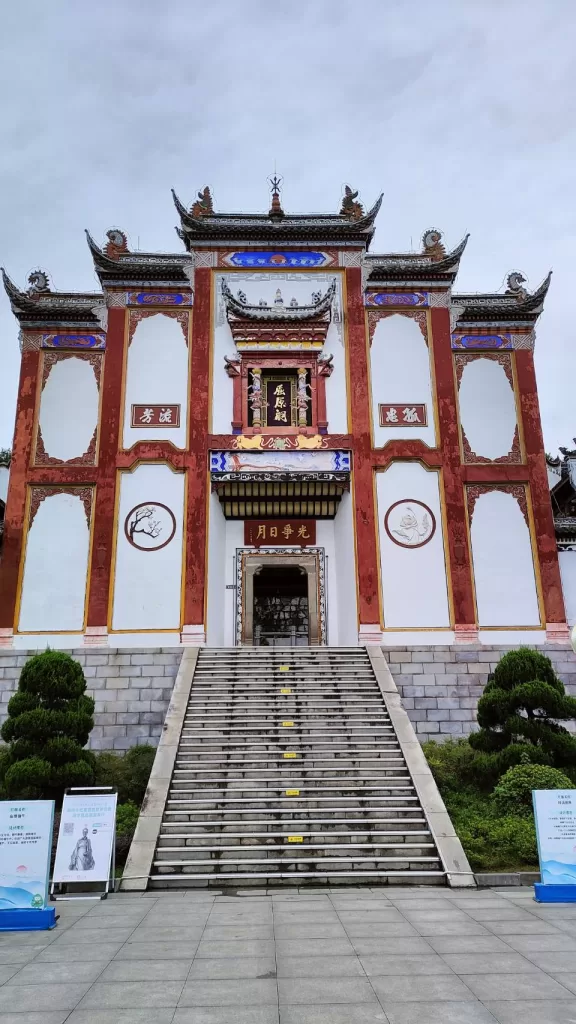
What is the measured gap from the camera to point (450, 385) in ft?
56.6

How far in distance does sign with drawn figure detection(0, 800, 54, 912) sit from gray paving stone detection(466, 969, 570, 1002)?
13.1ft

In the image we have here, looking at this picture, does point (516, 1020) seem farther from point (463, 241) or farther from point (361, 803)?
point (463, 241)

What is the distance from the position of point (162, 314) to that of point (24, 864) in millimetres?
13924

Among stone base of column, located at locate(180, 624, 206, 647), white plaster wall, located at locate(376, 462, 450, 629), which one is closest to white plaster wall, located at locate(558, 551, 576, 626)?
white plaster wall, located at locate(376, 462, 450, 629)

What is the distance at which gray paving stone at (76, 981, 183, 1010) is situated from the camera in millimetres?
4504

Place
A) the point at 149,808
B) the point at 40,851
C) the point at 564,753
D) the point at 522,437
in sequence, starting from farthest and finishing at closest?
the point at 522,437 → the point at 564,753 → the point at 149,808 → the point at 40,851

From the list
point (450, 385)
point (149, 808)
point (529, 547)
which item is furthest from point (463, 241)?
point (149, 808)

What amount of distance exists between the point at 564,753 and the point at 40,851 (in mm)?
7702

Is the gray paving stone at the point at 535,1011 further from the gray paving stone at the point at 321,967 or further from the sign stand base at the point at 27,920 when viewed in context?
the sign stand base at the point at 27,920

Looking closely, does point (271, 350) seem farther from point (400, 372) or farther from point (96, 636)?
point (96, 636)

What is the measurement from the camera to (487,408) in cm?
1731

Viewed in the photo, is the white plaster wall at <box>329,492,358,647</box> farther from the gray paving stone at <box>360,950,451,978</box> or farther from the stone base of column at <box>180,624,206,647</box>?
the gray paving stone at <box>360,950,451,978</box>

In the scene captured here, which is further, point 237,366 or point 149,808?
point 237,366

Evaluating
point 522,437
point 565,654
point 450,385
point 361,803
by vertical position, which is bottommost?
point 361,803
